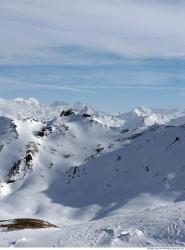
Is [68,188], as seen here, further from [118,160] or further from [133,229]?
[133,229]

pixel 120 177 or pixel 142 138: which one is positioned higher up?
pixel 142 138

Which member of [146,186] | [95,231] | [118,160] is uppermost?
[118,160]

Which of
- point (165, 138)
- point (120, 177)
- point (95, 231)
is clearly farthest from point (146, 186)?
point (95, 231)

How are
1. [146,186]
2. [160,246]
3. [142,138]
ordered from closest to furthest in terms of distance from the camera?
[160,246] < [146,186] < [142,138]

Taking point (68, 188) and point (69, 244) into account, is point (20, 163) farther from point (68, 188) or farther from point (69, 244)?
point (69, 244)

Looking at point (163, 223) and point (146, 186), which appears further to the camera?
point (146, 186)

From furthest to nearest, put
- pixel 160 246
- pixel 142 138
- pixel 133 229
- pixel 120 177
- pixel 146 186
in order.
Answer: pixel 142 138 < pixel 120 177 < pixel 146 186 < pixel 133 229 < pixel 160 246

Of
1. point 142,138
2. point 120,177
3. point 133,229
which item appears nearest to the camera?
point 133,229

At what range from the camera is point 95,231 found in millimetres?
41781

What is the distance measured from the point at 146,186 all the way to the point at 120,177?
12.5 metres

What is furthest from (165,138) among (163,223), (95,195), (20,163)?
(163,223)

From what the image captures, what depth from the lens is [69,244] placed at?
39500mm

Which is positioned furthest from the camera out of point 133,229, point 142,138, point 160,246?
point 142,138

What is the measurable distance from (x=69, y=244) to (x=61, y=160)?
154 meters
